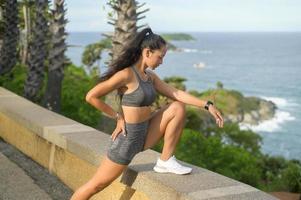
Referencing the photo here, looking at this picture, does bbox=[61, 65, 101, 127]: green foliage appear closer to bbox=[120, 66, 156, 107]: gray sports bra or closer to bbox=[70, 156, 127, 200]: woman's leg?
bbox=[70, 156, 127, 200]: woman's leg

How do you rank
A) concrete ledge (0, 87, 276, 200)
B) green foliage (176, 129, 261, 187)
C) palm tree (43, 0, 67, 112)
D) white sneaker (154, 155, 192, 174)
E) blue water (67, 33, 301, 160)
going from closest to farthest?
concrete ledge (0, 87, 276, 200)
white sneaker (154, 155, 192, 174)
palm tree (43, 0, 67, 112)
green foliage (176, 129, 261, 187)
blue water (67, 33, 301, 160)

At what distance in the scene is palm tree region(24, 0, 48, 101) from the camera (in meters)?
13.4

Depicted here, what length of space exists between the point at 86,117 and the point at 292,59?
194 meters

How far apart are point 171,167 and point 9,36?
1296cm

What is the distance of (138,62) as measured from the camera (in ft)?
13.3

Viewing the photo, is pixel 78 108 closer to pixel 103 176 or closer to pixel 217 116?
pixel 103 176

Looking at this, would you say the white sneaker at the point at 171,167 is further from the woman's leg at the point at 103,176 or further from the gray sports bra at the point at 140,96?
the gray sports bra at the point at 140,96

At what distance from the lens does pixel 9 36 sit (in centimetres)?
1608

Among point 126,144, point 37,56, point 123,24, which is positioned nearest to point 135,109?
point 126,144

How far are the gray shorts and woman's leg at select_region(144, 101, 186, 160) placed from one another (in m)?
0.11

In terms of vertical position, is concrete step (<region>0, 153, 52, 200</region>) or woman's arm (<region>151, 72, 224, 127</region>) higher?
woman's arm (<region>151, 72, 224, 127</region>)

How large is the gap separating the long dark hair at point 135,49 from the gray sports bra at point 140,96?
84 millimetres

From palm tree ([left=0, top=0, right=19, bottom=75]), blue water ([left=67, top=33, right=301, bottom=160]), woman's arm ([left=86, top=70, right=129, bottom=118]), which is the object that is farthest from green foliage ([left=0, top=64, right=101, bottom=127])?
blue water ([left=67, top=33, right=301, bottom=160])

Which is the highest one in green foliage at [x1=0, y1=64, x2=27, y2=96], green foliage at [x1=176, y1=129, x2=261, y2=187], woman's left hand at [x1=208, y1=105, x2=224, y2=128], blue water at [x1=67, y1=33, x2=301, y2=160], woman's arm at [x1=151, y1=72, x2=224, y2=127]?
woman's arm at [x1=151, y1=72, x2=224, y2=127]
